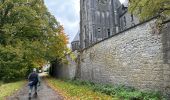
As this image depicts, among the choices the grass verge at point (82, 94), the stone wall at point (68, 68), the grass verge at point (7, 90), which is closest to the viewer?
the grass verge at point (82, 94)

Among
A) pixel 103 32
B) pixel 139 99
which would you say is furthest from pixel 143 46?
pixel 103 32

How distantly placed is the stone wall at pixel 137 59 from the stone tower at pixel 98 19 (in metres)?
37.1

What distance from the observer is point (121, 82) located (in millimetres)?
16344

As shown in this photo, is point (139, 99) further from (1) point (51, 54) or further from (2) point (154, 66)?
(1) point (51, 54)

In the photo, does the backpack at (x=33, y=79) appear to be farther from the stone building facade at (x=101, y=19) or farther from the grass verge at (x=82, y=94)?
the stone building facade at (x=101, y=19)

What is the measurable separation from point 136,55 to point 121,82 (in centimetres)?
259

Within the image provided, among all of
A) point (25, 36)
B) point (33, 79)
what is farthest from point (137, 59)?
point (25, 36)

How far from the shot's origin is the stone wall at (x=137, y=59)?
11922mm

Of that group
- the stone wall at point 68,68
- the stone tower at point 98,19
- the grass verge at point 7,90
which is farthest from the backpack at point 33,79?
the stone tower at point 98,19

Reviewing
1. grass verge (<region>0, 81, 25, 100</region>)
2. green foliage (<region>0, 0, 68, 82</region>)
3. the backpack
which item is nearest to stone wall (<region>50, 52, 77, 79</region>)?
green foliage (<region>0, 0, 68, 82</region>)

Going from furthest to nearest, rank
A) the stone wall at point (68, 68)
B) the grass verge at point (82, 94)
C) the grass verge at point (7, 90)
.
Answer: the stone wall at point (68, 68) → the grass verge at point (7, 90) → the grass verge at point (82, 94)

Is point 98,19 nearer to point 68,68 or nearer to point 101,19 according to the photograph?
point 101,19

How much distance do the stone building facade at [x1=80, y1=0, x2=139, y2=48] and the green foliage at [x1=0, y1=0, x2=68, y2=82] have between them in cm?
1958

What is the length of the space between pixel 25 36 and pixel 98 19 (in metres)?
24.3
